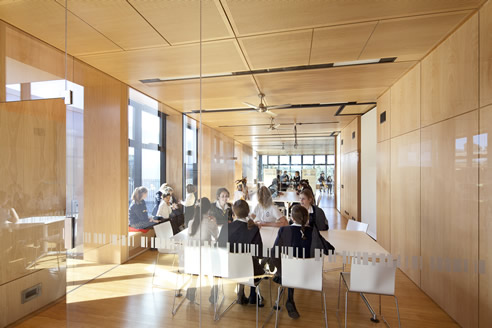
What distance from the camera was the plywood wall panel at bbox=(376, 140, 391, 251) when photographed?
372cm

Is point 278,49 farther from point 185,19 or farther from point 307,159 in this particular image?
point 307,159

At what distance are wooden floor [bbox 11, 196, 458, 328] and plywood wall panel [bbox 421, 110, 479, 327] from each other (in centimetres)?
23

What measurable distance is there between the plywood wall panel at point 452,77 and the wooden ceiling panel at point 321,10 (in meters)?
0.30

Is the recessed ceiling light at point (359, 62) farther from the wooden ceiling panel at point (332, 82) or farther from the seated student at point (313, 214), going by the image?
the seated student at point (313, 214)

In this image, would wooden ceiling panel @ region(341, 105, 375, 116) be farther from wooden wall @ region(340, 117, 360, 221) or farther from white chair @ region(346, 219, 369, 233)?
white chair @ region(346, 219, 369, 233)

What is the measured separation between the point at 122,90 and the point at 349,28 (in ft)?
8.66

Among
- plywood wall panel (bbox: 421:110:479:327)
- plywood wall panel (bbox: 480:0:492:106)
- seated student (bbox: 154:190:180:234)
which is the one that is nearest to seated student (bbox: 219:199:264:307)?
seated student (bbox: 154:190:180:234)

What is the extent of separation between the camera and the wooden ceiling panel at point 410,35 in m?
2.02

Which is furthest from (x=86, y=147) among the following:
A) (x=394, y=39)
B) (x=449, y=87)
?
(x=449, y=87)

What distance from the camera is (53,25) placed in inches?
86.7

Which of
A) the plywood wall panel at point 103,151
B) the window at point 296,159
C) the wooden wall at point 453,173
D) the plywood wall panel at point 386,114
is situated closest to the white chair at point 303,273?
the wooden wall at point 453,173

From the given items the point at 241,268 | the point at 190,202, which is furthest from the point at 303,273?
the point at 190,202

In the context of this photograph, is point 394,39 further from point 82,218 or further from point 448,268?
point 82,218

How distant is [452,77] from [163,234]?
11.2 feet
